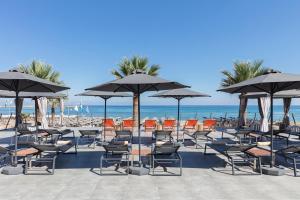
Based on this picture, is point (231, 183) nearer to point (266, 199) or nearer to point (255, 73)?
point (266, 199)

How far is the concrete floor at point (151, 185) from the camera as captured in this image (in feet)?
17.3

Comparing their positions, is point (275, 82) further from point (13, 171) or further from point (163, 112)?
point (163, 112)

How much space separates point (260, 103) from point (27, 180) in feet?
43.4

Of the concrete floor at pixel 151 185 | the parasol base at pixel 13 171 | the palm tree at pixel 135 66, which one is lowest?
the concrete floor at pixel 151 185

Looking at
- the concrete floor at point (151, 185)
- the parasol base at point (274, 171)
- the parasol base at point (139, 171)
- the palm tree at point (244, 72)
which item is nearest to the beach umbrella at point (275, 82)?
the parasol base at point (274, 171)

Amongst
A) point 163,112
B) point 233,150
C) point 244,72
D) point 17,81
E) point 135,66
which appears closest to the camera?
point 17,81

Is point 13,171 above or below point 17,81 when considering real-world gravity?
below

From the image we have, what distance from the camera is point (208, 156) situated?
9352 mm

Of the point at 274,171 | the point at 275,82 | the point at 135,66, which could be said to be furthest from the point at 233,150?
A: the point at 135,66

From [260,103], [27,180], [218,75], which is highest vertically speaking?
[218,75]

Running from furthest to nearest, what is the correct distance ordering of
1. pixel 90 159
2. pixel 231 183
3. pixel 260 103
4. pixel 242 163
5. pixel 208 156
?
pixel 260 103, pixel 208 156, pixel 90 159, pixel 242 163, pixel 231 183

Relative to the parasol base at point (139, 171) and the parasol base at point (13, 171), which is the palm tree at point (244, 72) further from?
the parasol base at point (13, 171)

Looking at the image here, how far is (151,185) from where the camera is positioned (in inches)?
235

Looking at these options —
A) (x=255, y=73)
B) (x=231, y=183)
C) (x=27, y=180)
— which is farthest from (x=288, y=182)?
(x=255, y=73)
